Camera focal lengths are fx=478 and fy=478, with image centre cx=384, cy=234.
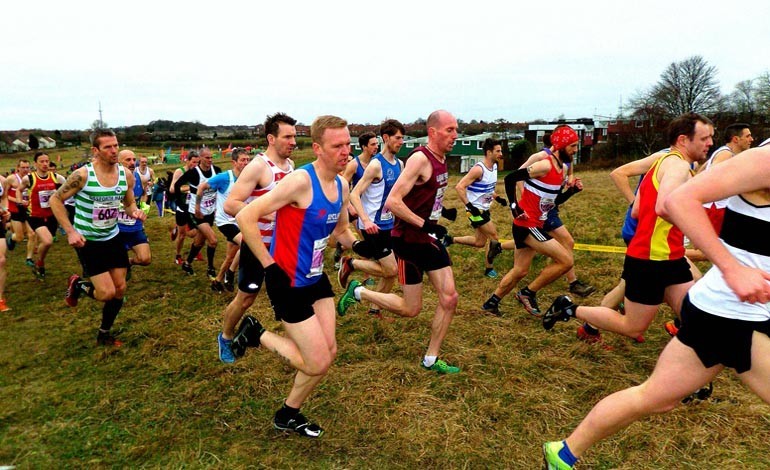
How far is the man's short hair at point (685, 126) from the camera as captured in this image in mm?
3704

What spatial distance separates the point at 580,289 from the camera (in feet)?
20.5

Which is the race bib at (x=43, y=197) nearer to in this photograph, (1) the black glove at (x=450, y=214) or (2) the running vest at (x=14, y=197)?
(2) the running vest at (x=14, y=197)

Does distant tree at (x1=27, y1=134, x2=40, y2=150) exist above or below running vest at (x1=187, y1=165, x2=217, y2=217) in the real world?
above

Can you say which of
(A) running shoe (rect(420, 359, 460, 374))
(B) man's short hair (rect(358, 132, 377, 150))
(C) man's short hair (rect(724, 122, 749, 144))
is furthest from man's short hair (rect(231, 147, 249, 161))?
Result: (C) man's short hair (rect(724, 122, 749, 144))

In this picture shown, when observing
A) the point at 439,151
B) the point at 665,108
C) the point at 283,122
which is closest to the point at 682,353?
the point at 439,151

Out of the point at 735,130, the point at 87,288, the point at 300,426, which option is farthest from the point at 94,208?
the point at 735,130

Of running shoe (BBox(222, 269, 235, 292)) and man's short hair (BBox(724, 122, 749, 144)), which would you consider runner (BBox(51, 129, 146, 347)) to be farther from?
man's short hair (BBox(724, 122, 749, 144))

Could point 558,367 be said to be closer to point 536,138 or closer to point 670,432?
point 670,432

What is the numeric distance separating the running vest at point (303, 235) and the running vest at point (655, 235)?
2485 millimetres

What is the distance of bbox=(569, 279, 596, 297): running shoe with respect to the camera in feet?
20.0

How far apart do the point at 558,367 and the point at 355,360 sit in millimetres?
1988

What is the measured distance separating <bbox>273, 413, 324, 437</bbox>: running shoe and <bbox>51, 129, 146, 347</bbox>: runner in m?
2.74

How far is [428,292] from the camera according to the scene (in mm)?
6992

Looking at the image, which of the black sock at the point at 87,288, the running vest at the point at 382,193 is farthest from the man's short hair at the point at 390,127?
the black sock at the point at 87,288
